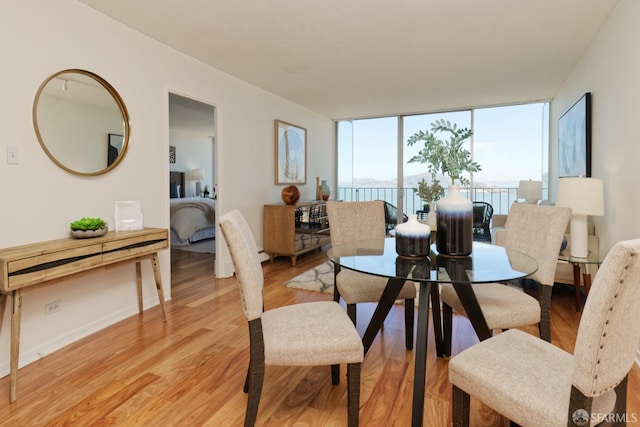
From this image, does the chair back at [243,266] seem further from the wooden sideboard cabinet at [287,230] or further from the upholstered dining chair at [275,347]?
the wooden sideboard cabinet at [287,230]

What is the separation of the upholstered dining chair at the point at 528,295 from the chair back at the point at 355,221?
2.36 ft

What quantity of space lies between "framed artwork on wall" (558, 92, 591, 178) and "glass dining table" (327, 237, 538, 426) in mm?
1873

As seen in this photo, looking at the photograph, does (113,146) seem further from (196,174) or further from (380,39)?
(196,174)

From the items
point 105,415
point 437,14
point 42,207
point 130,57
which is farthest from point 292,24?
point 105,415

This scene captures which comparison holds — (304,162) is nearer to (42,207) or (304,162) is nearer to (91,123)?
(91,123)

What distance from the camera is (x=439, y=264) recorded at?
171cm

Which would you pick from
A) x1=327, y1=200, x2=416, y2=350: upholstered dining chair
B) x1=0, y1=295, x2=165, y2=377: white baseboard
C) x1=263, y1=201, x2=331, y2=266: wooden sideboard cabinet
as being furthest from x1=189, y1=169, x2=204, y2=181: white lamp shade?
x1=327, y1=200, x2=416, y2=350: upholstered dining chair

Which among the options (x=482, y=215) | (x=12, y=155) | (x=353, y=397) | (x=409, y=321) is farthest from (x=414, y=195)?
(x=12, y=155)

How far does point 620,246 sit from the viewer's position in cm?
90

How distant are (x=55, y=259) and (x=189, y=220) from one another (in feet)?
11.4

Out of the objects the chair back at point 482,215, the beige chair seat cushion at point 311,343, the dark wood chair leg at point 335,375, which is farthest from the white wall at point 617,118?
the chair back at point 482,215

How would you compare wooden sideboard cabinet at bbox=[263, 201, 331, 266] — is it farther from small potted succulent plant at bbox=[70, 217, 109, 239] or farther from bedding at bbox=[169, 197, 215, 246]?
small potted succulent plant at bbox=[70, 217, 109, 239]

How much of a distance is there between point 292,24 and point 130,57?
4.39 feet

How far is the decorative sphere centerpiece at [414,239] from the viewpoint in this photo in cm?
180
